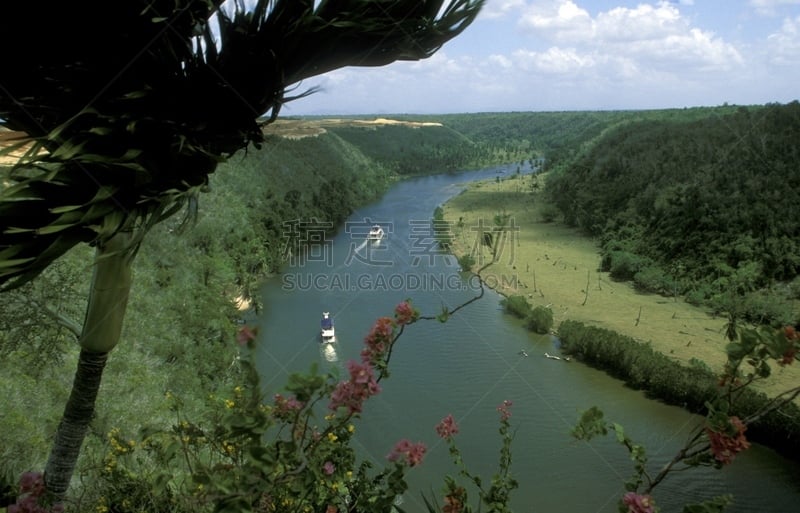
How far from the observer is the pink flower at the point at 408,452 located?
4.51 feet

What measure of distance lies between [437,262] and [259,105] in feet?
66.0

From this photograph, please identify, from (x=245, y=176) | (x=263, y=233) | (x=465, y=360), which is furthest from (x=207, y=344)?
(x=245, y=176)

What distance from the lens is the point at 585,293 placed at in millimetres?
19297

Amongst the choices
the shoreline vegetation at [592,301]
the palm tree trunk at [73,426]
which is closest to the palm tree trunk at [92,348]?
the palm tree trunk at [73,426]

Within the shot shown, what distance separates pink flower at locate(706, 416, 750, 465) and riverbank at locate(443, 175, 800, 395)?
32.4 feet

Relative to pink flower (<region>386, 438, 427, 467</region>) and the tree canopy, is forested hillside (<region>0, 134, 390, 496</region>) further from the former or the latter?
pink flower (<region>386, 438, 427, 467</region>)

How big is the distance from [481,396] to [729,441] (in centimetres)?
1080

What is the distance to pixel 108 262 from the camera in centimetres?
137

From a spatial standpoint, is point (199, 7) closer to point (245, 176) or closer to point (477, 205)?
point (245, 176)

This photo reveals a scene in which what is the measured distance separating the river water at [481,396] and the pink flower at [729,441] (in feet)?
10.6

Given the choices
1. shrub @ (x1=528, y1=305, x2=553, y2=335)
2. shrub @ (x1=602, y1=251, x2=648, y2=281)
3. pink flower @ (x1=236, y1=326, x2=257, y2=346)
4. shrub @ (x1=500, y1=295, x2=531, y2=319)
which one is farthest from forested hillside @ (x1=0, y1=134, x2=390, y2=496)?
shrub @ (x1=602, y1=251, x2=648, y2=281)

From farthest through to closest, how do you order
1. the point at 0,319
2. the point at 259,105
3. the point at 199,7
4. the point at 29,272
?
the point at 0,319
the point at 259,105
the point at 199,7
the point at 29,272

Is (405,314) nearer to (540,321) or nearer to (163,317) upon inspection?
(163,317)

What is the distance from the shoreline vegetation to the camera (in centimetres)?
1322
